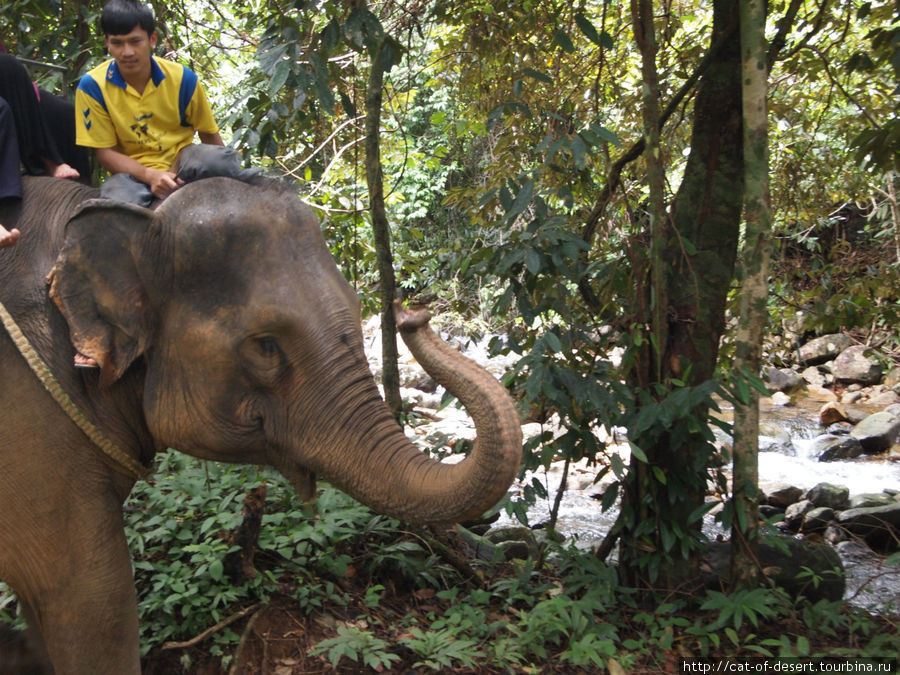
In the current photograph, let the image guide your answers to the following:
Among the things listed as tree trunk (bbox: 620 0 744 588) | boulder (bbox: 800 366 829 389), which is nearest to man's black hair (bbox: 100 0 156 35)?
tree trunk (bbox: 620 0 744 588)

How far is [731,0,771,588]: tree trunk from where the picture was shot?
314cm

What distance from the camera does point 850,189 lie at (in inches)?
216

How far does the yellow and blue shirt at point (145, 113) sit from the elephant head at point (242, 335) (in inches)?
23.9

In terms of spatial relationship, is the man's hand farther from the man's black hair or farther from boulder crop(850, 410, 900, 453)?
boulder crop(850, 410, 900, 453)

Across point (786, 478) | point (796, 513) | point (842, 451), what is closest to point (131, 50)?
point (796, 513)

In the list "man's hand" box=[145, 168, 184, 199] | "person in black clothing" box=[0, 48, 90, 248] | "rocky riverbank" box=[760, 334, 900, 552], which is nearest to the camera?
"person in black clothing" box=[0, 48, 90, 248]

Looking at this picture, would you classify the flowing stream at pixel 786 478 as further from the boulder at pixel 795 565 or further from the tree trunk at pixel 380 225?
the tree trunk at pixel 380 225

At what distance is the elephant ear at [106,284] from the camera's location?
2125mm

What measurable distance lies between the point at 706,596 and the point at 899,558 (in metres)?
0.87

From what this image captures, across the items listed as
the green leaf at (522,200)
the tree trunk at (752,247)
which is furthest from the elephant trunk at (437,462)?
the tree trunk at (752,247)

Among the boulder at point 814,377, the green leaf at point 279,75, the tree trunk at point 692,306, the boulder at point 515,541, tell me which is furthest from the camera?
the boulder at point 814,377

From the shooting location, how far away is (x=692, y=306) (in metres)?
3.60

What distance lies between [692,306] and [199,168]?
86.7 inches

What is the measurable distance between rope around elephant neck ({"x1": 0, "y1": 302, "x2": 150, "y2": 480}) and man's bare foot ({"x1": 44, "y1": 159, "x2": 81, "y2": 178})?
63 centimetres
